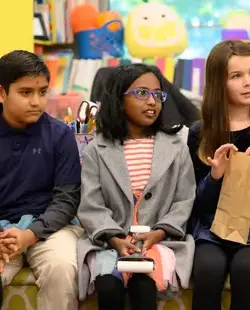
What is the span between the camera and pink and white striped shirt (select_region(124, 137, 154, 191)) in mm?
1802

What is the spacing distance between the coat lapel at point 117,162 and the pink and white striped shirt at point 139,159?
0.02 m

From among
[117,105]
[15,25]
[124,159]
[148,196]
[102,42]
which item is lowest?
[148,196]

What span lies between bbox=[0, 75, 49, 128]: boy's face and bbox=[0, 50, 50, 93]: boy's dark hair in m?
0.01

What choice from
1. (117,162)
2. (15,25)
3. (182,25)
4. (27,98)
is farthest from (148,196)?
(182,25)

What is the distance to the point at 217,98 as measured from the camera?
1817 mm

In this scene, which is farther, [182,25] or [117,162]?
[182,25]

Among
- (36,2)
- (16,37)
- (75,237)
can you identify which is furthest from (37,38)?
(75,237)

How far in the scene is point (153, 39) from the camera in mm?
3418

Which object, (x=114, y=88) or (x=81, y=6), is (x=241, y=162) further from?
(x=81, y=6)

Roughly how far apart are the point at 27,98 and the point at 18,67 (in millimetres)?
100

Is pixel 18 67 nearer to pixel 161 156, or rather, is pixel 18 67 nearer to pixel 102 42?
pixel 161 156

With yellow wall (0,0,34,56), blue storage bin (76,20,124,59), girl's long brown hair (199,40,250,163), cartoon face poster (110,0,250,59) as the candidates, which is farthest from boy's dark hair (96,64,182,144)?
blue storage bin (76,20,124,59)

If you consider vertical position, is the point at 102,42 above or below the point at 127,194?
above

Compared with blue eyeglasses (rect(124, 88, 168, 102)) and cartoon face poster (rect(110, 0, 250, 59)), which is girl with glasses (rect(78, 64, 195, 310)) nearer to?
blue eyeglasses (rect(124, 88, 168, 102))
